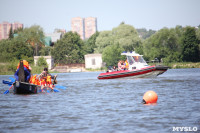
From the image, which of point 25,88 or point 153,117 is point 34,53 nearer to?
point 25,88

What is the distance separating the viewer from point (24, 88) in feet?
78.7

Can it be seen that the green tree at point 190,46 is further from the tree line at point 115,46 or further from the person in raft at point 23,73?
the person in raft at point 23,73

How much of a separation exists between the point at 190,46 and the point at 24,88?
70.9 m

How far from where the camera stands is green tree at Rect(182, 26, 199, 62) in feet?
289

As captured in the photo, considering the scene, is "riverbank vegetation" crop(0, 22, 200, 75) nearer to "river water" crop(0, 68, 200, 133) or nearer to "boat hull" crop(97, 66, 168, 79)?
"boat hull" crop(97, 66, 168, 79)

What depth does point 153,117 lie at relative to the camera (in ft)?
44.6

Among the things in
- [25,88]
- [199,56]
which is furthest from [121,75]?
[199,56]

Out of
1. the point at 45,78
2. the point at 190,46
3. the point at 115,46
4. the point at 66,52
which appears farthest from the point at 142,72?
the point at 66,52

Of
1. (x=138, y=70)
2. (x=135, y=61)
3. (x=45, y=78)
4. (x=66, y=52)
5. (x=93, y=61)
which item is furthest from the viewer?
(x=66, y=52)

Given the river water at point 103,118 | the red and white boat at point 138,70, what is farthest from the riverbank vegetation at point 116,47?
the river water at point 103,118

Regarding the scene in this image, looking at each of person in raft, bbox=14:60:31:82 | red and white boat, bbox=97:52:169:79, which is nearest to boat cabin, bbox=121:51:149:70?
red and white boat, bbox=97:52:169:79

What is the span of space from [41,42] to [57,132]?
94177mm

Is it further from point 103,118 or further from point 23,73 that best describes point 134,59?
point 103,118

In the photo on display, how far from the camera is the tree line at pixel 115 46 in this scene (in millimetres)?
89688
